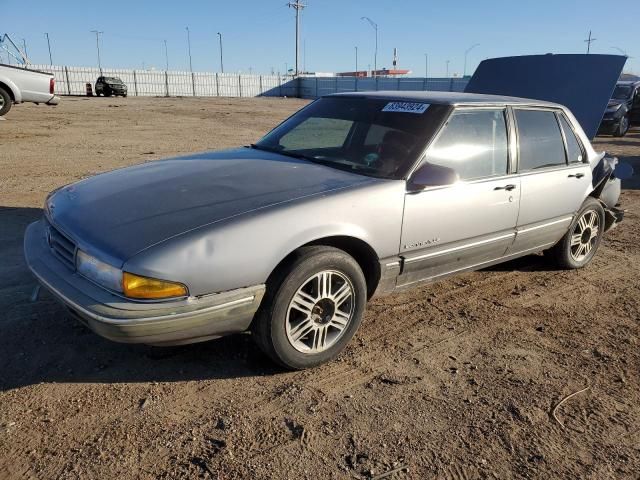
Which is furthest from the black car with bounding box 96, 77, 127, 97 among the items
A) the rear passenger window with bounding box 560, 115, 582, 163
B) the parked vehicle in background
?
the rear passenger window with bounding box 560, 115, 582, 163

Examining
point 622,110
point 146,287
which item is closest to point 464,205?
point 146,287

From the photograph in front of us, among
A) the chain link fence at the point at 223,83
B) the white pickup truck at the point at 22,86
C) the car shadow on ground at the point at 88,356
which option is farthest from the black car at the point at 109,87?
the car shadow on ground at the point at 88,356

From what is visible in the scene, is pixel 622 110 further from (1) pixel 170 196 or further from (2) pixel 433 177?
(1) pixel 170 196

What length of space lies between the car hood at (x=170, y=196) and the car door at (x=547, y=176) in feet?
5.36

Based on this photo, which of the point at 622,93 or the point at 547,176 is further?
the point at 622,93

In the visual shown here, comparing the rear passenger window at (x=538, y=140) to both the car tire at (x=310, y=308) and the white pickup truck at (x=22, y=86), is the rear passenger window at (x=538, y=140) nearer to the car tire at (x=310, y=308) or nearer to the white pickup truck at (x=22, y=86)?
the car tire at (x=310, y=308)

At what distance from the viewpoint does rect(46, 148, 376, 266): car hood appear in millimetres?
2764

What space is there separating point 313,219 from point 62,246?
56.0 inches

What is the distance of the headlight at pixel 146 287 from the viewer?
101 inches

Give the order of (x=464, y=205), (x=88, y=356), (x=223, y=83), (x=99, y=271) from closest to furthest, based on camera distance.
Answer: (x=99, y=271) → (x=88, y=356) → (x=464, y=205) → (x=223, y=83)

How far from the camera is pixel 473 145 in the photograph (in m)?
3.96

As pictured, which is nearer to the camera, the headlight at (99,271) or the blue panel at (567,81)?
the headlight at (99,271)

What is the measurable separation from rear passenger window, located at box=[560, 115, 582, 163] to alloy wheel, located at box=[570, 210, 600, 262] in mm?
556

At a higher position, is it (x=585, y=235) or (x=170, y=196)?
(x=170, y=196)
